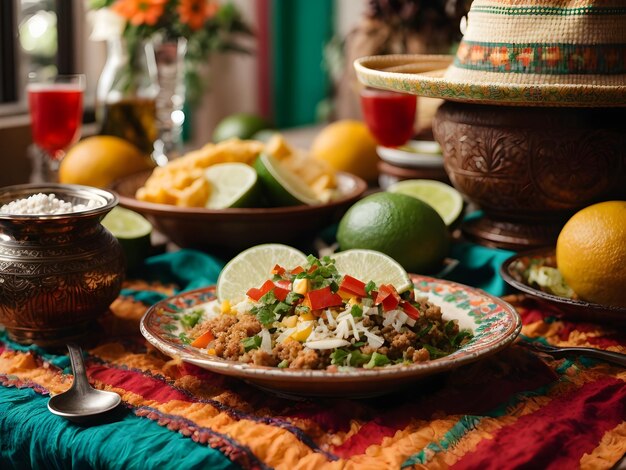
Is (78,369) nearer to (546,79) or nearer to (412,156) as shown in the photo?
(546,79)

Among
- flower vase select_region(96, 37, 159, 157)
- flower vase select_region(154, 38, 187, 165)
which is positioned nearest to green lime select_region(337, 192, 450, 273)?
flower vase select_region(154, 38, 187, 165)

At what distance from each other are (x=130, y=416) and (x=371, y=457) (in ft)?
0.92

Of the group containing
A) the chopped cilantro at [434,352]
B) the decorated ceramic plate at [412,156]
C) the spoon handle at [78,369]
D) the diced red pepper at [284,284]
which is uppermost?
the decorated ceramic plate at [412,156]

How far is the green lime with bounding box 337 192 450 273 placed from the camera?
1295 mm

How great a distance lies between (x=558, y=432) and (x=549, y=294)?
12.5 inches

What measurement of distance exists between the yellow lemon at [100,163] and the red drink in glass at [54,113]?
0.24 feet

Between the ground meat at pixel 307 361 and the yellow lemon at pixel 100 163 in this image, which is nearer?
the ground meat at pixel 307 361

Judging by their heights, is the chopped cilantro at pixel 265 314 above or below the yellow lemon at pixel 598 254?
below

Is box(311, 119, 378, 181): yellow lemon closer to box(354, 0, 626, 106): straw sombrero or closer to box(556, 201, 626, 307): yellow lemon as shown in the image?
box(354, 0, 626, 106): straw sombrero

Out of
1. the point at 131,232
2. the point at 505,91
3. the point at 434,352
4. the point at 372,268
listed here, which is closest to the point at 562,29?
the point at 505,91

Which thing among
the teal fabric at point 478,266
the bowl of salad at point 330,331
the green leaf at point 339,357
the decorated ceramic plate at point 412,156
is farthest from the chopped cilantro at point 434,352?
the decorated ceramic plate at point 412,156

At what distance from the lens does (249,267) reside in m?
1.15

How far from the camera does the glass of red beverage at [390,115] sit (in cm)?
175

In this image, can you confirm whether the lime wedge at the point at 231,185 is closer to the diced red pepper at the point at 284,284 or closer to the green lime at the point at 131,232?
the green lime at the point at 131,232
